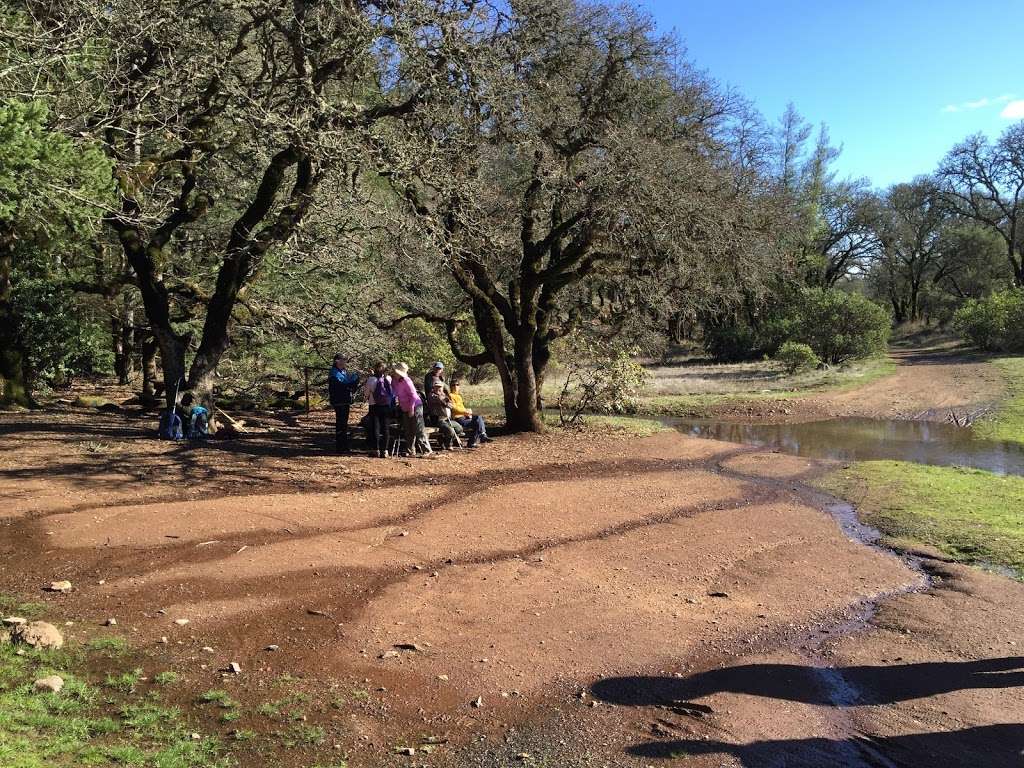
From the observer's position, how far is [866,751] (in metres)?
4.55

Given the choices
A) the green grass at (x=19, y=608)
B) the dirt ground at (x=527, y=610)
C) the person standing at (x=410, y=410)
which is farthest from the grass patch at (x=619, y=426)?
the green grass at (x=19, y=608)

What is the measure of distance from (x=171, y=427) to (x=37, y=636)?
847 cm

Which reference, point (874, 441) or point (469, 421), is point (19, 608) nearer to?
point (469, 421)

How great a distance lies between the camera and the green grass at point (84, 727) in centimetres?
374

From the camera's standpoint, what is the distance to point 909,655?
5918 millimetres

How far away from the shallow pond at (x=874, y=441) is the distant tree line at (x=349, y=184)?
3.58 m

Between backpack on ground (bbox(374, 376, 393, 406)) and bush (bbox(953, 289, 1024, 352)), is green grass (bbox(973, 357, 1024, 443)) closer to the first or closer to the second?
bush (bbox(953, 289, 1024, 352))

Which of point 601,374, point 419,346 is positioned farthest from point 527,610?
point 419,346

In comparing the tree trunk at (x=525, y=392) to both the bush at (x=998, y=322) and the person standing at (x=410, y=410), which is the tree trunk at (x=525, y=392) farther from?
the bush at (x=998, y=322)

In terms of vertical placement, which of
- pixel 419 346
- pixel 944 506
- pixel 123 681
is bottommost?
pixel 944 506

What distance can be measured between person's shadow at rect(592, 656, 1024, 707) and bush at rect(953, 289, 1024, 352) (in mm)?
35409

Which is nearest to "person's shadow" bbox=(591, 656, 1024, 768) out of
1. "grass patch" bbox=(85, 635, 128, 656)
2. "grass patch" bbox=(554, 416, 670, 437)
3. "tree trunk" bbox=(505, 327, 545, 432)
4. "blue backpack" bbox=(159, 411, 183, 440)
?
→ "grass patch" bbox=(85, 635, 128, 656)

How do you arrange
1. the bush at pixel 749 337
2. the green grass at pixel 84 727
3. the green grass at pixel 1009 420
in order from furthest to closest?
the bush at pixel 749 337
the green grass at pixel 1009 420
the green grass at pixel 84 727

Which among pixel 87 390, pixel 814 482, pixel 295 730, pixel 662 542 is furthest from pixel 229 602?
pixel 87 390
